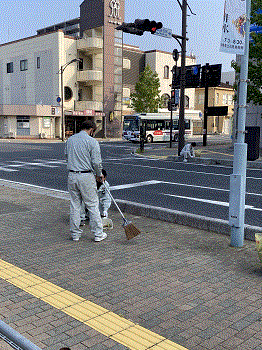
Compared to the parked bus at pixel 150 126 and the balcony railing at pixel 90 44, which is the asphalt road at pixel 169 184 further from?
the balcony railing at pixel 90 44

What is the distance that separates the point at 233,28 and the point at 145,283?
3568 millimetres

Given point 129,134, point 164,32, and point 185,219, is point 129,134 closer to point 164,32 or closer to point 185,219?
point 164,32

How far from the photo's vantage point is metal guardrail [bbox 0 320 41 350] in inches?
119

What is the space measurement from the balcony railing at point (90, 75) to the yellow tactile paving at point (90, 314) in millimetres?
Result: 48142

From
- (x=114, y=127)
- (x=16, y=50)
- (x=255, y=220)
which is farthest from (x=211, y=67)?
(x=16, y=50)

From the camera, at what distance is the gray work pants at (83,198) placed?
5.94 meters

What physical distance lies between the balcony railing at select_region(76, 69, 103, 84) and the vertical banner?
153ft

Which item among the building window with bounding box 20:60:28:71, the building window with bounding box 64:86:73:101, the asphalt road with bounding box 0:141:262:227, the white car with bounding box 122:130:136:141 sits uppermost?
the building window with bounding box 20:60:28:71

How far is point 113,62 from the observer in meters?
53.0

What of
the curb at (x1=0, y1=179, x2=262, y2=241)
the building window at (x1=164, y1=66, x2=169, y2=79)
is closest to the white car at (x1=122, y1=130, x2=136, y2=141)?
the building window at (x1=164, y1=66, x2=169, y2=79)

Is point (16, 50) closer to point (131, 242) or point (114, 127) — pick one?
point (114, 127)

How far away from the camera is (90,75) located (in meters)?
50.8

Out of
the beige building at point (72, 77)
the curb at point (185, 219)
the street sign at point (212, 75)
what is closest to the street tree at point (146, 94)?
the beige building at point (72, 77)

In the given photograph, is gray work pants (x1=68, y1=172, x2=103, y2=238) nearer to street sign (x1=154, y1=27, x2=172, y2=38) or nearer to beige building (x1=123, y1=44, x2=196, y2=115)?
street sign (x1=154, y1=27, x2=172, y2=38)
